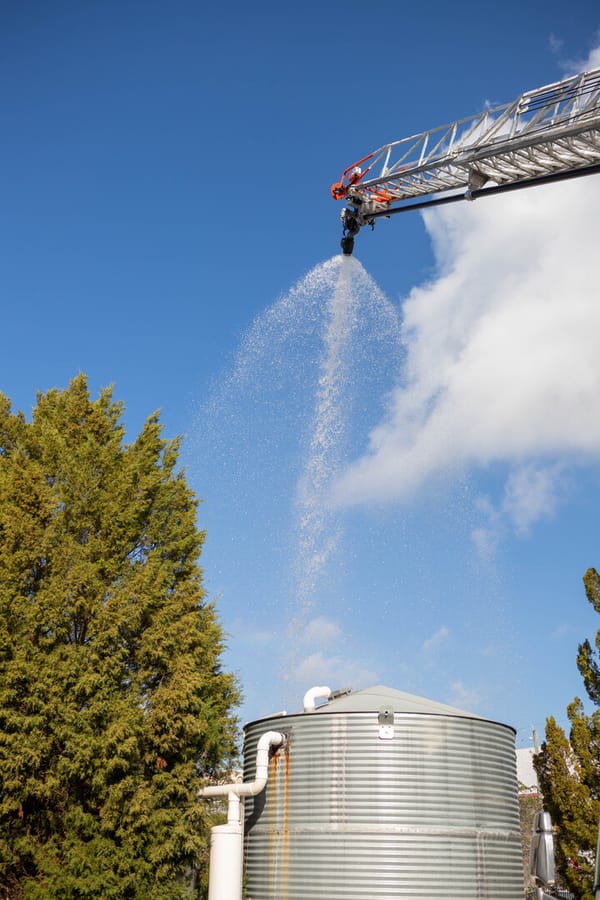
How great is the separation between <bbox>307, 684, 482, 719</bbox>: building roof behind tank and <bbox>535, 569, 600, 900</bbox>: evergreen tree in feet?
25.7

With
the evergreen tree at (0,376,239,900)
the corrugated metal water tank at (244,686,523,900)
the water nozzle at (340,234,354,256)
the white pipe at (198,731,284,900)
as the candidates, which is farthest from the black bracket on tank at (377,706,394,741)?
the water nozzle at (340,234,354,256)

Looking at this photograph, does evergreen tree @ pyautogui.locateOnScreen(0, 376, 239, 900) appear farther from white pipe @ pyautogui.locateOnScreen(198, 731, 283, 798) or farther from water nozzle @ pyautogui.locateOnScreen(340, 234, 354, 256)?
water nozzle @ pyautogui.locateOnScreen(340, 234, 354, 256)

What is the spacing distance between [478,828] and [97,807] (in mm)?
8741

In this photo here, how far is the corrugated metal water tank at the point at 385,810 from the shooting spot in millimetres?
14961

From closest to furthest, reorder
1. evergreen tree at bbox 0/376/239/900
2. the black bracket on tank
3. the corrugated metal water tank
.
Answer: the corrugated metal water tank → the black bracket on tank → evergreen tree at bbox 0/376/239/900

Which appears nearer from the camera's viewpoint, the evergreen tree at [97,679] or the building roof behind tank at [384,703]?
the building roof behind tank at [384,703]

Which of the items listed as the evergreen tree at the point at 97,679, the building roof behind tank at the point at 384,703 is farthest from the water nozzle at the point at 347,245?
the building roof behind tank at the point at 384,703

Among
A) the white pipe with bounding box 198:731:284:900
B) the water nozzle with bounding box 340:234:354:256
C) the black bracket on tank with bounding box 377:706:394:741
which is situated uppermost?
the water nozzle with bounding box 340:234:354:256

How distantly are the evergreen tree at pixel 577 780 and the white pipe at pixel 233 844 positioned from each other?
10290 millimetres

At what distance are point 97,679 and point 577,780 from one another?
1357 centimetres

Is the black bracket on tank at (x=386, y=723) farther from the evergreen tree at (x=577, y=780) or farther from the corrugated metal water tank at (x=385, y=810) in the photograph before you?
the evergreen tree at (x=577, y=780)

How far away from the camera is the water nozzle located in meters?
22.3

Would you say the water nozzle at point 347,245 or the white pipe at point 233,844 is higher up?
the water nozzle at point 347,245

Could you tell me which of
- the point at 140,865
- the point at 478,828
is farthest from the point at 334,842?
the point at 140,865
